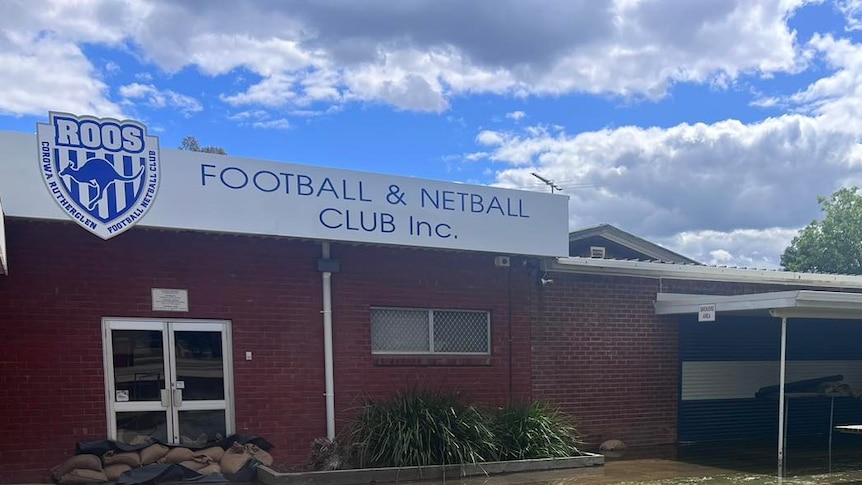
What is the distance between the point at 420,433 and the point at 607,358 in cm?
444

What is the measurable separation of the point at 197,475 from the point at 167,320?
2.02 metres

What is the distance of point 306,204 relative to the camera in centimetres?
872

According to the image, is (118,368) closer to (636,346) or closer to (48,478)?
(48,478)

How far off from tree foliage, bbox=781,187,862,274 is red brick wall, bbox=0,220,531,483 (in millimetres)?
31078

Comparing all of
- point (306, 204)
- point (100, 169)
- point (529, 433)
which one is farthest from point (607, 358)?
point (100, 169)

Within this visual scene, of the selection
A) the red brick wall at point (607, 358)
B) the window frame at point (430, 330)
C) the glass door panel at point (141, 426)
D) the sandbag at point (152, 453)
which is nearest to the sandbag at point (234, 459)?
the sandbag at point (152, 453)

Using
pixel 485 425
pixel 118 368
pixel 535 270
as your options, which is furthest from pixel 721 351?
pixel 118 368

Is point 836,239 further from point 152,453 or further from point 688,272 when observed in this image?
point 152,453

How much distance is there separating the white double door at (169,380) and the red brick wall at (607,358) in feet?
16.4

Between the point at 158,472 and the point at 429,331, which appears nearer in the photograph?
the point at 158,472

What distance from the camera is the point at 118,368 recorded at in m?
8.40

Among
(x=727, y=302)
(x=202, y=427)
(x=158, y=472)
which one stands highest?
(x=727, y=302)

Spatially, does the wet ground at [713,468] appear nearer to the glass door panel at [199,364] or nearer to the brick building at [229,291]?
the brick building at [229,291]

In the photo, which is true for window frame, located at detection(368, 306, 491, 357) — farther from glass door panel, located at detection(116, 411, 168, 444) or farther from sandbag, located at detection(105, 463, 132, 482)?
sandbag, located at detection(105, 463, 132, 482)
